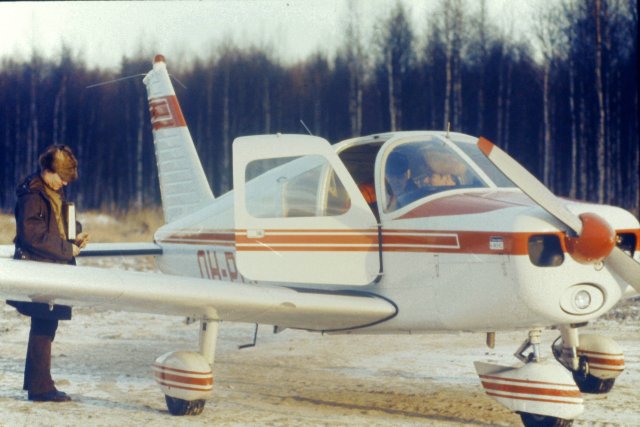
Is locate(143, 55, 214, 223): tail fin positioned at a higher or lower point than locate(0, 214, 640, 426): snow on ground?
higher

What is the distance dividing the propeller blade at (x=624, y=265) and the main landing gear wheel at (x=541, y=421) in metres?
0.83

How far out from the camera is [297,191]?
18.4ft

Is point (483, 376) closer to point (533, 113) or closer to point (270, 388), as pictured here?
point (270, 388)

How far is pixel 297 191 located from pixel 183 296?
1.17 meters

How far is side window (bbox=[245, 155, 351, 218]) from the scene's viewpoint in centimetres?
550

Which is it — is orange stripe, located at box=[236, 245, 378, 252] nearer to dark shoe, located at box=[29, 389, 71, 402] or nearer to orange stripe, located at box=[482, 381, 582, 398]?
orange stripe, located at box=[482, 381, 582, 398]


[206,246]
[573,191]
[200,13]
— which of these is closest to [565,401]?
[206,246]

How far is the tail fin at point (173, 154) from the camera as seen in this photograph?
313 inches

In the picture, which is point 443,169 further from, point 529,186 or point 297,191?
point 297,191

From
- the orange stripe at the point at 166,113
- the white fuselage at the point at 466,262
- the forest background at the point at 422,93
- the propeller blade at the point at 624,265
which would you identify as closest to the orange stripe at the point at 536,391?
the white fuselage at the point at 466,262

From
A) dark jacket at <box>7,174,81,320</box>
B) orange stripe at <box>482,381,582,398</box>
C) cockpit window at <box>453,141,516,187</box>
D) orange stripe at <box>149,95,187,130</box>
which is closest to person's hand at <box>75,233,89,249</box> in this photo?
dark jacket at <box>7,174,81,320</box>

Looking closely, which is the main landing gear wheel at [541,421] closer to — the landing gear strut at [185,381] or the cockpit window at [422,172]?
the cockpit window at [422,172]

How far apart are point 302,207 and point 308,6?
1.96 m

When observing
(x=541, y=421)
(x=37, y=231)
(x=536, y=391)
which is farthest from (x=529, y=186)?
(x=37, y=231)
